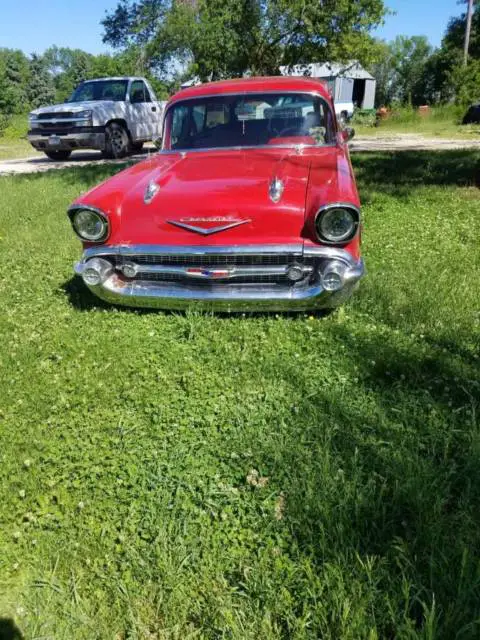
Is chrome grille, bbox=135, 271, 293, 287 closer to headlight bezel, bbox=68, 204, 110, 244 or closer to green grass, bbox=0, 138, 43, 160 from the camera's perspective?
headlight bezel, bbox=68, 204, 110, 244

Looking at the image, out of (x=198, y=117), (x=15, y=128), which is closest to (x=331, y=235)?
(x=198, y=117)

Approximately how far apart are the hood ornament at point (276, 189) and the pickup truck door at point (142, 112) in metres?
10.1

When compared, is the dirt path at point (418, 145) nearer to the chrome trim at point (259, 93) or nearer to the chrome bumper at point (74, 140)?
the chrome bumper at point (74, 140)

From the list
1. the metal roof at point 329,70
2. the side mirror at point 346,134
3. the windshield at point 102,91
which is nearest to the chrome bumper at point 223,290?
the side mirror at point 346,134

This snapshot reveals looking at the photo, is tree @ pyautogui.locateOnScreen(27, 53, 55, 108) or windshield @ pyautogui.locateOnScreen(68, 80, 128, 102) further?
tree @ pyautogui.locateOnScreen(27, 53, 55, 108)

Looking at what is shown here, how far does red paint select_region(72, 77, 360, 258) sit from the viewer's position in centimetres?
329

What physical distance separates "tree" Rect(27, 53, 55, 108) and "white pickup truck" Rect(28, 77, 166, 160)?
44.3m

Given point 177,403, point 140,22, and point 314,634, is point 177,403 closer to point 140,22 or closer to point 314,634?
point 314,634

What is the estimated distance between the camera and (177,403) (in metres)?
2.88

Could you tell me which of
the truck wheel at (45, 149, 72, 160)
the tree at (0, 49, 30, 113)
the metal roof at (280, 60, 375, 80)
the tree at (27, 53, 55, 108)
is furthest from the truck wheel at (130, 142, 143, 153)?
the tree at (27, 53, 55, 108)

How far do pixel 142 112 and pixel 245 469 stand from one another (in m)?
12.3

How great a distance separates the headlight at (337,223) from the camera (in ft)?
10.6

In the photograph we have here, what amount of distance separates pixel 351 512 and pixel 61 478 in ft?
4.49

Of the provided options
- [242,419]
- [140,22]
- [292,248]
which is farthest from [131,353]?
[140,22]
